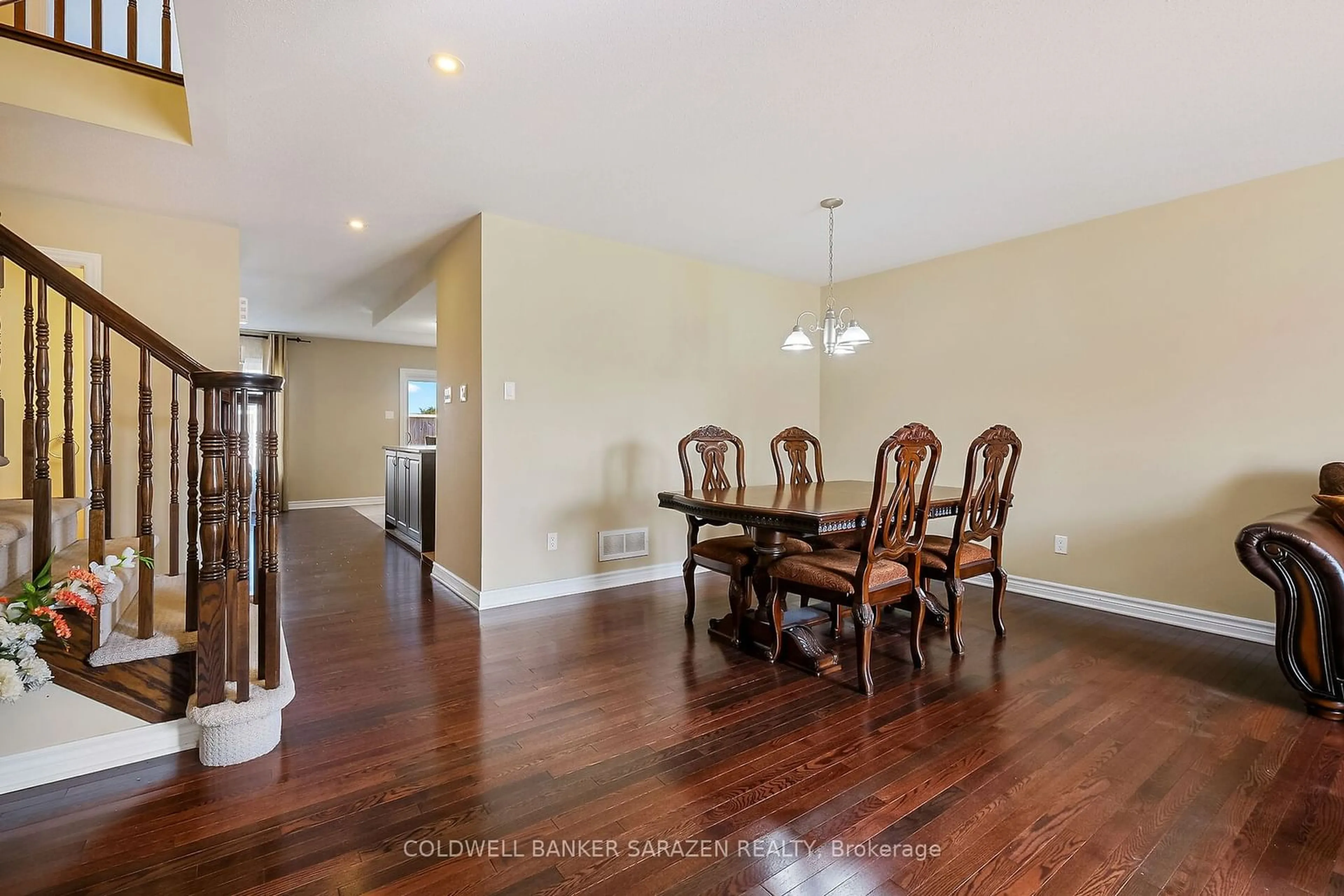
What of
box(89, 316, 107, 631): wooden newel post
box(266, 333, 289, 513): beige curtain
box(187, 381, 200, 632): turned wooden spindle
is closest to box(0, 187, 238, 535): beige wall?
box(187, 381, 200, 632): turned wooden spindle

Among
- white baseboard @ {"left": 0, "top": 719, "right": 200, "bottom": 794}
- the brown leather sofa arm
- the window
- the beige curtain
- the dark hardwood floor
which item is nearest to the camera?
the dark hardwood floor

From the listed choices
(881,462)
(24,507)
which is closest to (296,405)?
(24,507)

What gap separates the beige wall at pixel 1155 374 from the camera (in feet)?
9.91

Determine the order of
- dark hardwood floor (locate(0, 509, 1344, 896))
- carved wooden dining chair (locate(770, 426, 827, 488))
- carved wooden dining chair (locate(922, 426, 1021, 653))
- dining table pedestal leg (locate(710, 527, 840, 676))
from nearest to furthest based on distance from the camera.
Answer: dark hardwood floor (locate(0, 509, 1344, 896)), dining table pedestal leg (locate(710, 527, 840, 676)), carved wooden dining chair (locate(922, 426, 1021, 653)), carved wooden dining chair (locate(770, 426, 827, 488))

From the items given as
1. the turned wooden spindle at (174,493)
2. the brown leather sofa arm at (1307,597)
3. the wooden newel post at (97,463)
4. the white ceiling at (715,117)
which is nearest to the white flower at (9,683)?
the wooden newel post at (97,463)

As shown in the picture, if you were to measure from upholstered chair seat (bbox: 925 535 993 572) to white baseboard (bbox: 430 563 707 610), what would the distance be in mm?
1894

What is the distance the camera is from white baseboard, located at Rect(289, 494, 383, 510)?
8.02m

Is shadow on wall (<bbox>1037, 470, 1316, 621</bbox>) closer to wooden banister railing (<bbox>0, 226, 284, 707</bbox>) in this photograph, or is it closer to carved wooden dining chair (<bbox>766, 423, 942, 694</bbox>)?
carved wooden dining chair (<bbox>766, 423, 942, 694</bbox>)

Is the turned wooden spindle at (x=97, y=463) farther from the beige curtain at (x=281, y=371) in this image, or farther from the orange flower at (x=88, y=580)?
the beige curtain at (x=281, y=371)

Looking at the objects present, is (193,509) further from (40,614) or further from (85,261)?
(85,261)

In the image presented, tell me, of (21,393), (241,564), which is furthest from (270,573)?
(21,393)

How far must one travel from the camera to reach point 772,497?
3049mm

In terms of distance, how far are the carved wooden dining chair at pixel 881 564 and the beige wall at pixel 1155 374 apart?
1.70 metres

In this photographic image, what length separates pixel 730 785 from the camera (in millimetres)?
1808
